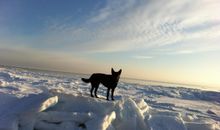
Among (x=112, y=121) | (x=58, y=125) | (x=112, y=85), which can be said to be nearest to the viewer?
(x=58, y=125)

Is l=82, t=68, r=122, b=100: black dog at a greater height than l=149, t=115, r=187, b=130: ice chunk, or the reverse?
l=82, t=68, r=122, b=100: black dog

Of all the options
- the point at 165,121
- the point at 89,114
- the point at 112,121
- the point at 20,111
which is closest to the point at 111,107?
the point at 112,121

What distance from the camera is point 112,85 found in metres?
10.3

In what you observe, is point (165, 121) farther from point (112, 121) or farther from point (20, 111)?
point (20, 111)

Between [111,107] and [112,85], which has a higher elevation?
[112,85]

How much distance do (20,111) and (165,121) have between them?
4447 millimetres

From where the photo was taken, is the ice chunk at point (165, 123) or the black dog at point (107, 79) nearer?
the ice chunk at point (165, 123)

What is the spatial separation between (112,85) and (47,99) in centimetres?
258

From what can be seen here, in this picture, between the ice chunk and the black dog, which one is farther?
the black dog

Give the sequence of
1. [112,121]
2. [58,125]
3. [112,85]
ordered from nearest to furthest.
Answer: [58,125]
[112,121]
[112,85]

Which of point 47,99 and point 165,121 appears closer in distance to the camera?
point 47,99

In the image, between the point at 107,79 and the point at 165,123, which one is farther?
the point at 107,79

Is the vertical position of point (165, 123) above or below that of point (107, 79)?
below

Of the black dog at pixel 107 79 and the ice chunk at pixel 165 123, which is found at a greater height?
the black dog at pixel 107 79
